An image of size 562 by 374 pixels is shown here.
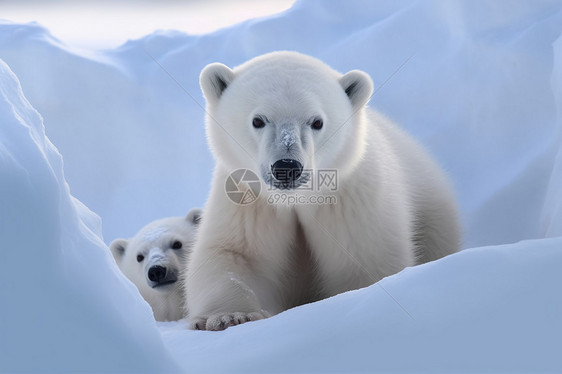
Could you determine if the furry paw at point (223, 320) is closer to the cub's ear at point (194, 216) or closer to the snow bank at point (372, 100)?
the cub's ear at point (194, 216)

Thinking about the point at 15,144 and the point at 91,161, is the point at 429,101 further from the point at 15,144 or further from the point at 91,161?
the point at 15,144

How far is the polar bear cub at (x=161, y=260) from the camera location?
4219 millimetres

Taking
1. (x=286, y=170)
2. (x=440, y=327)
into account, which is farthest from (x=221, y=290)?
(x=440, y=327)

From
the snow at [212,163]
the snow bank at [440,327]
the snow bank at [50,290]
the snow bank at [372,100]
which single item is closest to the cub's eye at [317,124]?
the snow at [212,163]

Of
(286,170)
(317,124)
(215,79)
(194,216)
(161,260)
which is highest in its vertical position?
(194,216)

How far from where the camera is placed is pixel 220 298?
3.02 m

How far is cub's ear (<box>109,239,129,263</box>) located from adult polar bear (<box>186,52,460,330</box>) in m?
1.69

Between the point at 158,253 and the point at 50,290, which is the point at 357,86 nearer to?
the point at 158,253

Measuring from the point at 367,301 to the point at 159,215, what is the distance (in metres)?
5.39

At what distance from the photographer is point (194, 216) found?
15.9 feet

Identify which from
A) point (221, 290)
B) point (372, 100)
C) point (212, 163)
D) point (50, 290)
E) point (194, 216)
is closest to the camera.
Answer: point (50, 290)

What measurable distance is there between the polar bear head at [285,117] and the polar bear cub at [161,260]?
1.27 meters

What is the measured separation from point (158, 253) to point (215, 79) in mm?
1584

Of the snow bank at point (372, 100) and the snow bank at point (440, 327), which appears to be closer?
the snow bank at point (440, 327)
